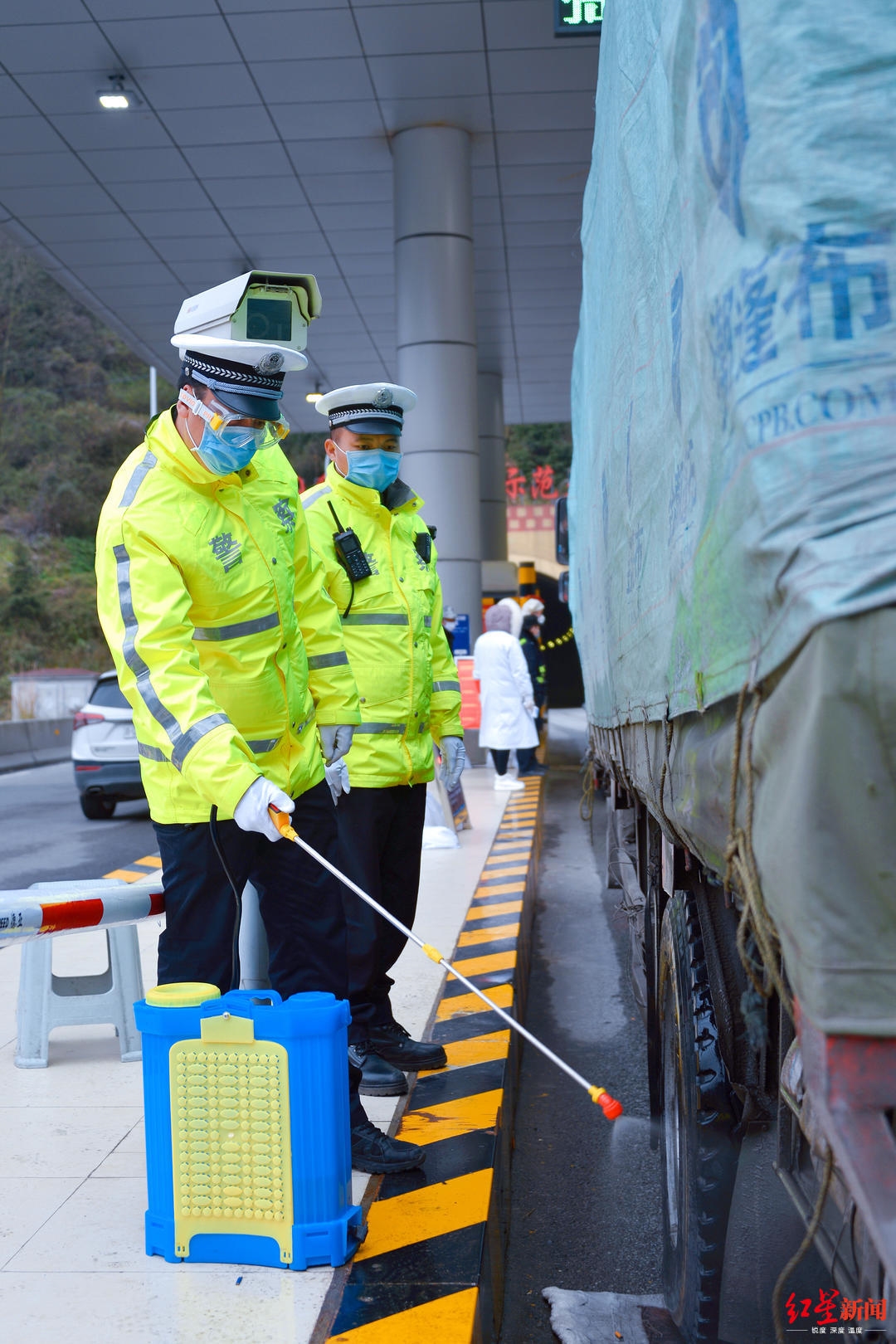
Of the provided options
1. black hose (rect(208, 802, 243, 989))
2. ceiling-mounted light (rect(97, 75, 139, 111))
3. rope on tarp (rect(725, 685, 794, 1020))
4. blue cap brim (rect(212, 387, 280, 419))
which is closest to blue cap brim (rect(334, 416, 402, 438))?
blue cap brim (rect(212, 387, 280, 419))

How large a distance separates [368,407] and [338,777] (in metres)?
1.32

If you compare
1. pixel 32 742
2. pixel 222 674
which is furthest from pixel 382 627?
pixel 32 742

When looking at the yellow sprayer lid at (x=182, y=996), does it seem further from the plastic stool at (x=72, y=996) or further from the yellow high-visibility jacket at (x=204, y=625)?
the plastic stool at (x=72, y=996)

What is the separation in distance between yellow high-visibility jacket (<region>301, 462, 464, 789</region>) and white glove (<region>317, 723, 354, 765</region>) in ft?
1.58

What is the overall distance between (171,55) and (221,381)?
9.53m

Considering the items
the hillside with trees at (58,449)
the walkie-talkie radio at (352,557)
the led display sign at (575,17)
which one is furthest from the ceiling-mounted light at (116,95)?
the hillside with trees at (58,449)

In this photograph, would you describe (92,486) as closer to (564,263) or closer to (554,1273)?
(564,263)

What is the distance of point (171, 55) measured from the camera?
37.3 feet

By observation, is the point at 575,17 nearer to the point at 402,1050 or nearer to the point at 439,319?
the point at 439,319

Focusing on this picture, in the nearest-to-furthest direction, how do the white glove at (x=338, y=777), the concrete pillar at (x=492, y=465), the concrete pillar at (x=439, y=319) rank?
the white glove at (x=338, y=777) → the concrete pillar at (x=439, y=319) → the concrete pillar at (x=492, y=465)

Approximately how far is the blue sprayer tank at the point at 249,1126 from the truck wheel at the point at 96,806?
11.1m

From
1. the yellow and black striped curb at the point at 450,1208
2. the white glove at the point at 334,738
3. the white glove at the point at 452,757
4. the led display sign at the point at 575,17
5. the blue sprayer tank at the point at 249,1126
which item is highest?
the led display sign at the point at 575,17

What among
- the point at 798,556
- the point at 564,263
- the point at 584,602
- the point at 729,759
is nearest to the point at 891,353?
the point at 798,556

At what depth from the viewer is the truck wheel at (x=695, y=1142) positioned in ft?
8.64
